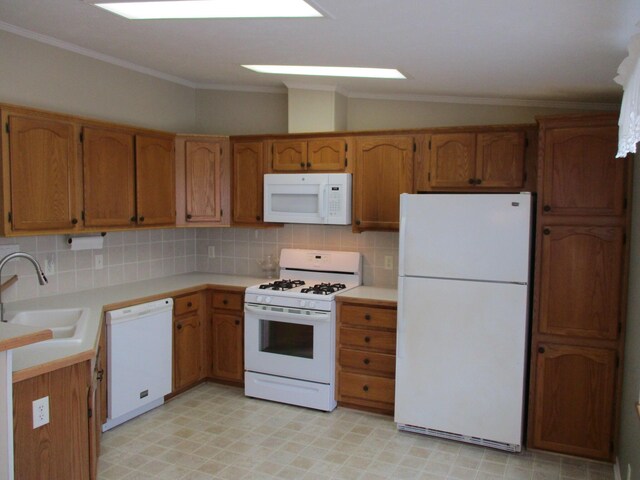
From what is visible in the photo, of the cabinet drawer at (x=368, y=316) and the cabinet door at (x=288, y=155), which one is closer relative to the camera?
the cabinet drawer at (x=368, y=316)

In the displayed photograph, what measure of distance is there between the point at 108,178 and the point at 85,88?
0.70 meters

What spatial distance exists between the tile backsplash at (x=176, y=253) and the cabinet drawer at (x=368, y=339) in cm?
62

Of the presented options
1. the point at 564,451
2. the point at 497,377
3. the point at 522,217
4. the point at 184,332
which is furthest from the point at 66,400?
the point at 564,451

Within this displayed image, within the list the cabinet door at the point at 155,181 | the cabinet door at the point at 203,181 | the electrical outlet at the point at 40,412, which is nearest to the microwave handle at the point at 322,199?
the cabinet door at the point at 203,181

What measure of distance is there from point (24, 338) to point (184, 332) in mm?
2242

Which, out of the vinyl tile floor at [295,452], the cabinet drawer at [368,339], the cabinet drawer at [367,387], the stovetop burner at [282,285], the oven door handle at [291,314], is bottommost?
the vinyl tile floor at [295,452]

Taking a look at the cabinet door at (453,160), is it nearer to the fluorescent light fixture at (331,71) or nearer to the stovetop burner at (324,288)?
the fluorescent light fixture at (331,71)

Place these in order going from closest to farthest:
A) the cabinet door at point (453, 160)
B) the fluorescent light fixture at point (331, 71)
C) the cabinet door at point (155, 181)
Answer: the fluorescent light fixture at point (331, 71), the cabinet door at point (453, 160), the cabinet door at point (155, 181)

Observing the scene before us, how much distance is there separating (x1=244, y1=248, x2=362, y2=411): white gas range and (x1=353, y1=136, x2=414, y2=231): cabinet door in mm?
637

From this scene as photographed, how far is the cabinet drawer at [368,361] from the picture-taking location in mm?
3881

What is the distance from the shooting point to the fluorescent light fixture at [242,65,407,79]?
3.55 meters

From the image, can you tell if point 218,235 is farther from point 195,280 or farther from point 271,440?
point 271,440

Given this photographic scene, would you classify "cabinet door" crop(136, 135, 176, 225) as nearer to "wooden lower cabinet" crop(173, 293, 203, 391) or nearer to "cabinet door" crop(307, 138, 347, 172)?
"wooden lower cabinet" crop(173, 293, 203, 391)

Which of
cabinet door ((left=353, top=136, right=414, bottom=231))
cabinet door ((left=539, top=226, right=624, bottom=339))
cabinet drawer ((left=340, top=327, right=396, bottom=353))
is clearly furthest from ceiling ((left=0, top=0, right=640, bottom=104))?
cabinet drawer ((left=340, top=327, right=396, bottom=353))
